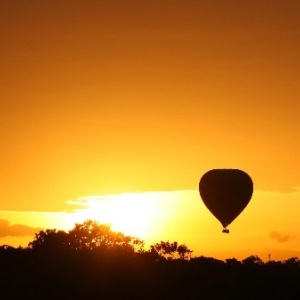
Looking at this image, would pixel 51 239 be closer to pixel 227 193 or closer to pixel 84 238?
pixel 84 238

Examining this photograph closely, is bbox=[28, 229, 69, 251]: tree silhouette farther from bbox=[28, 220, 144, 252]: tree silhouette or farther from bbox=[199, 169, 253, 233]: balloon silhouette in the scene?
bbox=[199, 169, 253, 233]: balloon silhouette

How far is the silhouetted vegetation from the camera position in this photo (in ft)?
209

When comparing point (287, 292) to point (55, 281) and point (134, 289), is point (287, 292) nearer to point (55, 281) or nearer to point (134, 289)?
point (134, 289)

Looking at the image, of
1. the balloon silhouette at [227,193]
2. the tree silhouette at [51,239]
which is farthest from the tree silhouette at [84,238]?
the balloon silhouette at [227,193]

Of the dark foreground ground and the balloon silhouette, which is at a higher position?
the balloon silhouette

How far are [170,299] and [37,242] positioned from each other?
165 feet


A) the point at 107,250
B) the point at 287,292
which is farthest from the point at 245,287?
the point at 107,250

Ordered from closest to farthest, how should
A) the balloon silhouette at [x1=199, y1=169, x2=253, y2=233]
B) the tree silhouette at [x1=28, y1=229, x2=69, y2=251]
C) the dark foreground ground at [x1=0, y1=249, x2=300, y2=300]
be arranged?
the dark foreground ground at [x1=0, y1=249, x2=300, y2=300] < the balloon silhouette at [x1=199, y1=169, x2=253, y2=233] < the tree silhouette at [x1=28, y1=229, x2=69, y2=251]

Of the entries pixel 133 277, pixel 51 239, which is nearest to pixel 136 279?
pixel 133 277

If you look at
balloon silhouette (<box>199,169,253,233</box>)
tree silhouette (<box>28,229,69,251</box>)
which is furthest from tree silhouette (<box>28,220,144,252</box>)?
balloon silhouette (<box>199,169,253,233</box>)

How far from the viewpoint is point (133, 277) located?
69375 millimetres

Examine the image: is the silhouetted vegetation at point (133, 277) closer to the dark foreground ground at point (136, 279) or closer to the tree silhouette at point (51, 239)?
the dark foreground ground at point (136, 279)

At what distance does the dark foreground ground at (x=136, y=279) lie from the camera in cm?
6362

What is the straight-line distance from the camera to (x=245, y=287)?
64.4 metres
